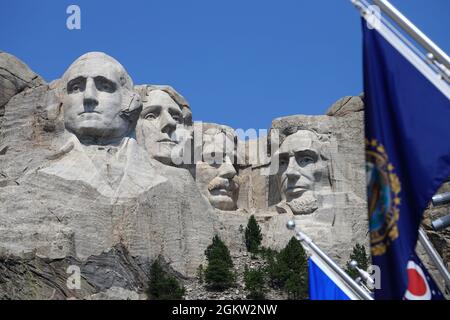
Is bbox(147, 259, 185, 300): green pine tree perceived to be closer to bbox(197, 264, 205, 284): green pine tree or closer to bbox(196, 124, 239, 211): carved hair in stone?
bbox(197, 264, 205, 284): green pine tree

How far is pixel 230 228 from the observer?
2788 cm

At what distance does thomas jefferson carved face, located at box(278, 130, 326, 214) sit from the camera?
2956 cm

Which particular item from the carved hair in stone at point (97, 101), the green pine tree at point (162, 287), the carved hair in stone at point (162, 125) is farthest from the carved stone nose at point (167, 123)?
the green pine tree at point (162, 287)

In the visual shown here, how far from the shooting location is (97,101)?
2622 cm

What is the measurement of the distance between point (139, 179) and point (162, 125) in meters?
3.28

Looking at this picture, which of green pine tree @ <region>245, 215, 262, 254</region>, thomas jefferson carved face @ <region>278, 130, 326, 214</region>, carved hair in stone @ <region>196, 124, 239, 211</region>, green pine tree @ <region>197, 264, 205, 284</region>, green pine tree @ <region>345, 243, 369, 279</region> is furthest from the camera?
thomas jefferson carved face @ <region>278, 130, 326, 214</region>

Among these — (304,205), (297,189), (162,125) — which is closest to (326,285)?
(304,205)

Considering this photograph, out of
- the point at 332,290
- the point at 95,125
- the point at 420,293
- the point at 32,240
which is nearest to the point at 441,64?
the point at 420,293

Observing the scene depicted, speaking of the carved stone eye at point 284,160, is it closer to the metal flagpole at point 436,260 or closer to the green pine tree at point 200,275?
the green pine tree at point 200,275

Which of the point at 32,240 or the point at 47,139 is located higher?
the point at 47,139

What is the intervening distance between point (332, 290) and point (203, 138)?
46.3 ft

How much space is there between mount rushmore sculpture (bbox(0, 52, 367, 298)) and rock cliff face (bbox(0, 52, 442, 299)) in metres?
0.03

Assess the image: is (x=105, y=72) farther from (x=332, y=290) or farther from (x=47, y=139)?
(x=332, y=290)

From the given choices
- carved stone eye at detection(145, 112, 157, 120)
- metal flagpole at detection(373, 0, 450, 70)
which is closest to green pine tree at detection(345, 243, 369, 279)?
carved stone eye at detection(145, 112, 157, 120)
